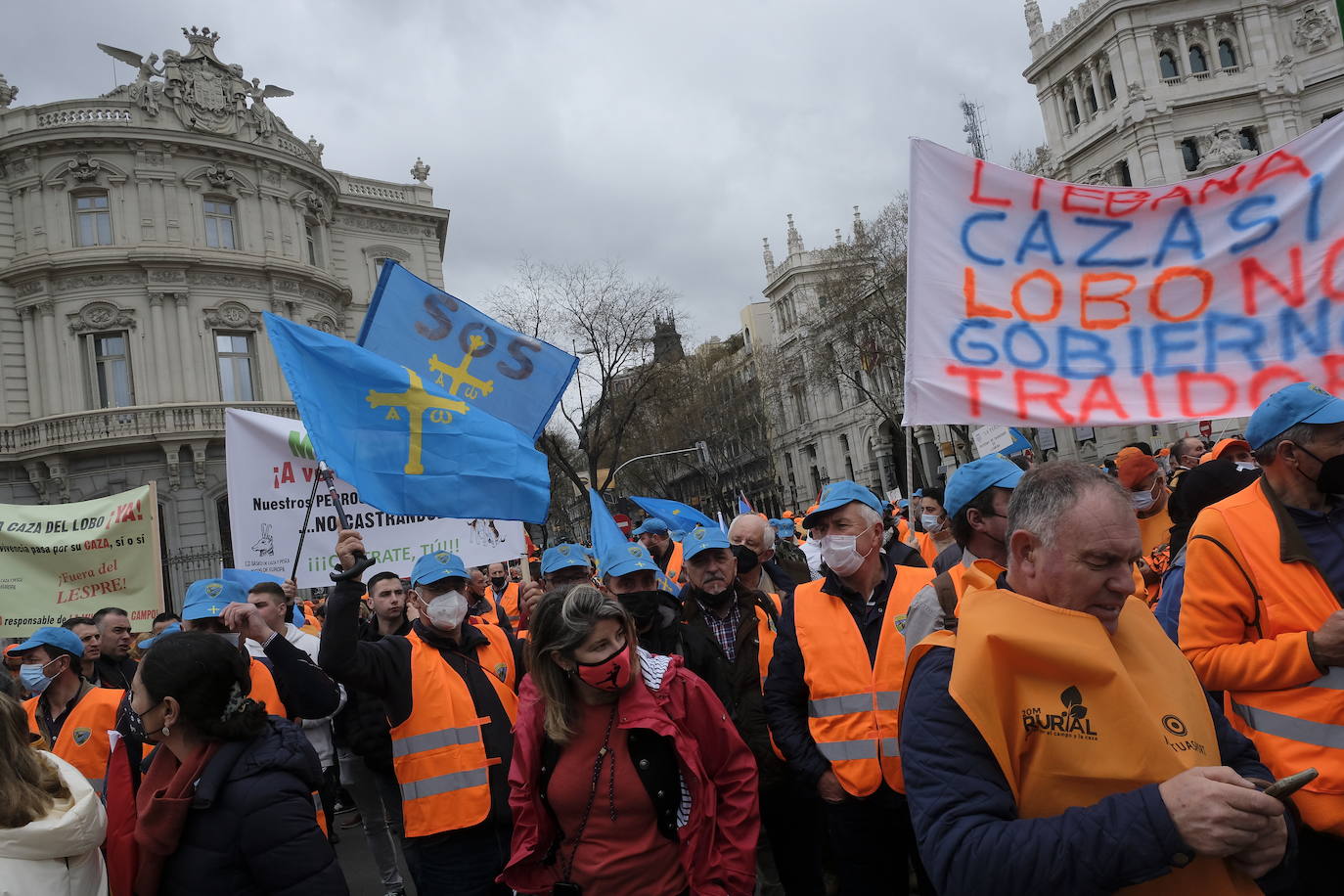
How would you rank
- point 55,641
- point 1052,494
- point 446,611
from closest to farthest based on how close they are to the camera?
1. point 1052,494
2. point 446,611
3. point 55,641

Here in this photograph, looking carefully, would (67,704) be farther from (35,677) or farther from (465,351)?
(465,351)

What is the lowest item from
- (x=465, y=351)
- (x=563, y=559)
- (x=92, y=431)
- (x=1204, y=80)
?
(x=563, y=559)

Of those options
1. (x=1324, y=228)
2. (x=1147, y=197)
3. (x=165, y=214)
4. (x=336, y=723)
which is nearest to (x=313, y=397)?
(x=336, y=723)

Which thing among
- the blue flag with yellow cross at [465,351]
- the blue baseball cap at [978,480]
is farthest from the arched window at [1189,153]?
the blue baseball cap at [978,480]

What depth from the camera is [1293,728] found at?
9.00ft

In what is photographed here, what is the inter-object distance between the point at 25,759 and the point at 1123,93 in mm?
48448

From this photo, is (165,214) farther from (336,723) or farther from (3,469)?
(336,723)

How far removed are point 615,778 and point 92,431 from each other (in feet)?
90.2

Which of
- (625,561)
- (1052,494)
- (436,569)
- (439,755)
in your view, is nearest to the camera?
(1052,494)

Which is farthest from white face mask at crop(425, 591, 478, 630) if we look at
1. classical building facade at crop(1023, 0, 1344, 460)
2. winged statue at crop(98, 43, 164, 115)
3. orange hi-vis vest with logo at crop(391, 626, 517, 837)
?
classical building facade at crop(1023, 0, 1344, 460)

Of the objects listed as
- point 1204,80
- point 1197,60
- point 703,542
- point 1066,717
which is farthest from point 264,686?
point 1197,60

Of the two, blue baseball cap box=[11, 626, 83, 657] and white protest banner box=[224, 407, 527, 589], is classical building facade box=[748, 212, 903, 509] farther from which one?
blue baseball cap box=[11, 626, 83, 657]

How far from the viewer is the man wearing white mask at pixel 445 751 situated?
4.28 metres

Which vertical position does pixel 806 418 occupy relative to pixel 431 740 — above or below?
above
